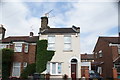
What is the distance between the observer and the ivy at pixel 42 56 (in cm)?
2053

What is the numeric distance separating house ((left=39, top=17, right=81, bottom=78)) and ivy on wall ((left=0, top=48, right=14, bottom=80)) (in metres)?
4.75

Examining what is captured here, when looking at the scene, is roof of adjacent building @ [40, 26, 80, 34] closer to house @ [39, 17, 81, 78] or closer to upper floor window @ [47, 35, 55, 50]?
house @ [39, 17, 81, 78]

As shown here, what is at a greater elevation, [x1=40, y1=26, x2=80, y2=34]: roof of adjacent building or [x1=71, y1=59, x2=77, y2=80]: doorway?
[x1=40, y1=26, x2=80, y2=34]: roof of adjacent building

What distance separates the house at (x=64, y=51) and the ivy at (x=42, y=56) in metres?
0.57

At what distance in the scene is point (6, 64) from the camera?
70.8 feet

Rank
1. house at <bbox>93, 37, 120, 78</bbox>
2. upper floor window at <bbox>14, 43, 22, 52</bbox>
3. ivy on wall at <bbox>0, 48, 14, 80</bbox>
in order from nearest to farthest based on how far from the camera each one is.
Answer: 1. ivy on wall at <bbox>0, 48, 14, 80</bbox>
2. upper floor window at <bbox>14, 43, 22, 52</bbox>
3. house at <bbox>93, 37, 120, 78</bbox>

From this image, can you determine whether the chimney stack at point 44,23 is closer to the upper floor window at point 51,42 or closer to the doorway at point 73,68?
the upper floor window at point 51,42

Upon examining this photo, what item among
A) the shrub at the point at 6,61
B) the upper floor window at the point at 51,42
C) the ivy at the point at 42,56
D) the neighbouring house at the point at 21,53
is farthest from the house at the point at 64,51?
the shrub at the point at 6,61

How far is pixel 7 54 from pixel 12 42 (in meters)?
2.35

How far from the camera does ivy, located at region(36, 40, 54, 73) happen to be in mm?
20531

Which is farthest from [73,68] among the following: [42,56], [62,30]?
[62,30]

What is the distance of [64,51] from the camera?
21219 millimetres

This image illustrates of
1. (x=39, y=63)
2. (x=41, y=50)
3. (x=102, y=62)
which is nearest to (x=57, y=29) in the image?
(x=41, y=50)

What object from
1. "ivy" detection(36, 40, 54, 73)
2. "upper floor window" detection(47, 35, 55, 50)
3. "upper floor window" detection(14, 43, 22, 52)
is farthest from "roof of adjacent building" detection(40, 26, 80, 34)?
"upper floor window" detection(14, 43, 22, 52)
